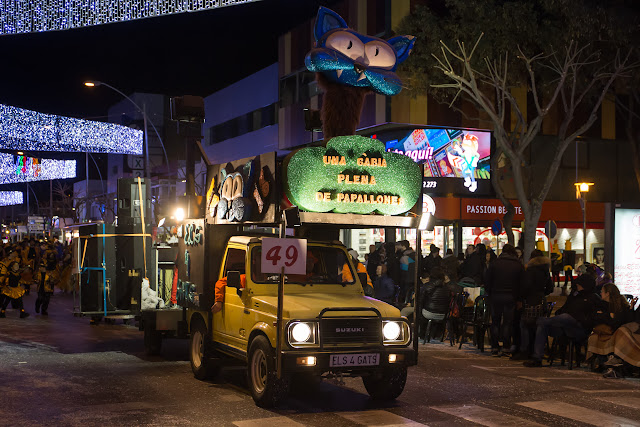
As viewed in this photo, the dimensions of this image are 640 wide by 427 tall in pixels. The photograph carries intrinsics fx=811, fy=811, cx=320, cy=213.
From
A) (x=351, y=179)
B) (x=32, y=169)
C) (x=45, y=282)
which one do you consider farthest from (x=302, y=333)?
(x=32, y=169)

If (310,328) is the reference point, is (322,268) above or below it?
above

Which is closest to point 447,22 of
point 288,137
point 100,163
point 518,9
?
point 518,9

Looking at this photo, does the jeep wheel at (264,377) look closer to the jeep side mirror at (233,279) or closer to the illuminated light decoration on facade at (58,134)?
the jeep side mirror at (233,279)

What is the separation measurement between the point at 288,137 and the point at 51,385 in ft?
103

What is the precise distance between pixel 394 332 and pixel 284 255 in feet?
5.29

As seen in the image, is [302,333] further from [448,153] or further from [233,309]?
[448,153]

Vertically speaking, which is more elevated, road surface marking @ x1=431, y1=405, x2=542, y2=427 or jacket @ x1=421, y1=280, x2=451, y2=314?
jacket @ x1=421, y1=280, x2=451, y2=314

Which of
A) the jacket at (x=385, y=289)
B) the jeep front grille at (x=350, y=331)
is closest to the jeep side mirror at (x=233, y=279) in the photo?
the jeep front grille at (x=350, y=331)

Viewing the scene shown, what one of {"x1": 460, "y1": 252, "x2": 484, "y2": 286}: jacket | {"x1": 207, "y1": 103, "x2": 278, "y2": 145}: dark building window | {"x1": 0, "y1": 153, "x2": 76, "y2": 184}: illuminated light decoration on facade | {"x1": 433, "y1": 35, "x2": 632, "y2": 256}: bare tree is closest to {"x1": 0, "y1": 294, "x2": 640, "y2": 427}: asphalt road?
{"x1": 460, "y1": 252, "x2": 484, "y2": 286}: jacket

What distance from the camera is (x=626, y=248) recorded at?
17328 millimetres

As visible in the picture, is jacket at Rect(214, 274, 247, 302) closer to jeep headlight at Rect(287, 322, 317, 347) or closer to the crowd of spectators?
jeep headlight at Rect(287, 322, 317, 347)

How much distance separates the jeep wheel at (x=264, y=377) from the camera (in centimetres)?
931

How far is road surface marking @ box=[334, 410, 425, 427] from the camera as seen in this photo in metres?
8.69

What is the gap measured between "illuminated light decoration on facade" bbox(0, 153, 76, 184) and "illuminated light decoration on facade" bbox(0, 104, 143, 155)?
6.62 meters
